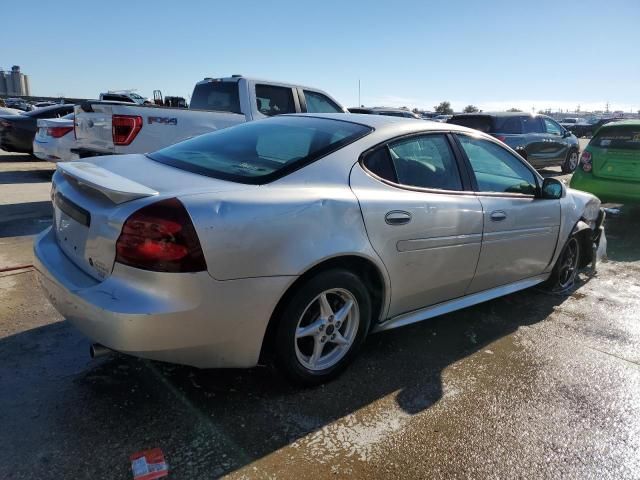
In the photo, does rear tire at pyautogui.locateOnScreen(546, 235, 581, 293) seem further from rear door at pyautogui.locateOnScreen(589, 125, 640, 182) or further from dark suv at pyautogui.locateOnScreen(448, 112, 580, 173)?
dark suv at pyautogui.locateOnScreen(448, 112, 580, 173)

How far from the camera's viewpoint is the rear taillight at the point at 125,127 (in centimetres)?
664

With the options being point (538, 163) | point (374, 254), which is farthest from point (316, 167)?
point (538, 163)

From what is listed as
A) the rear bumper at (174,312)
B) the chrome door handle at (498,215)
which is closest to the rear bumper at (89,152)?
the rear bumper at (174,312)

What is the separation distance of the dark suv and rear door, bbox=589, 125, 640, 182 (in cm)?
297

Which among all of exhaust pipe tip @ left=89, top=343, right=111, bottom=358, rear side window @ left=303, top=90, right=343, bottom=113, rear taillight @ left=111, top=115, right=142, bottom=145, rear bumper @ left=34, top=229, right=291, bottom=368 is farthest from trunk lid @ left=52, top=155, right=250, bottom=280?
rear side window @ left=303, top=90, right=343, bottom=113

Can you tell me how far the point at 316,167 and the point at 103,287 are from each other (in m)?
1.25

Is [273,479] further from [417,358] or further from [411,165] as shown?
[411,165]

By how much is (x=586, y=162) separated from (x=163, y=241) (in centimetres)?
772

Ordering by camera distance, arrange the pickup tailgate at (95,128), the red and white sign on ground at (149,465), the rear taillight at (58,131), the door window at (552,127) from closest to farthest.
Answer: the red and white sign on ground at (149,465), the pickup tailgate at (95,128), the rear taillight at (58,131), the door window at (552,127)

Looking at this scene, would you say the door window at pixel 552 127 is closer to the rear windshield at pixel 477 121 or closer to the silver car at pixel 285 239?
the rear windshield at pixel 477 121

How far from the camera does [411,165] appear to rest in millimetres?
3248

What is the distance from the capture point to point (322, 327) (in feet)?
9.20

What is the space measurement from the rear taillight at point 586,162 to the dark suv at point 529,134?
9.33ft

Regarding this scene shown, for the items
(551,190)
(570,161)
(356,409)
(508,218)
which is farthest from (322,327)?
(570,161)
